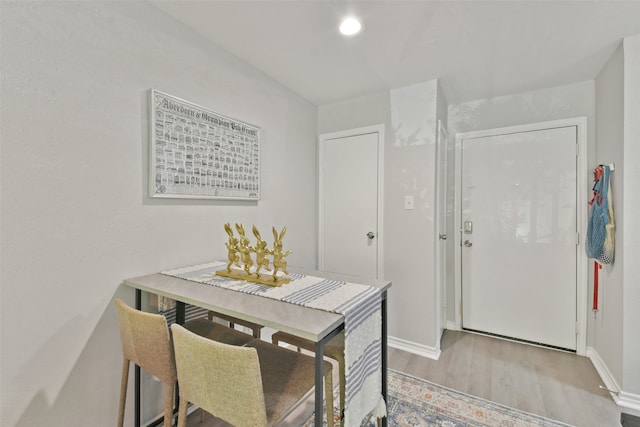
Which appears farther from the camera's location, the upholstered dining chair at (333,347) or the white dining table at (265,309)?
the upholstered dining chair at (333,347)

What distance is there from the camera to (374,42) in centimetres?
184

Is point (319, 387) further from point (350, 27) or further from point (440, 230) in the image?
point (440, 230)

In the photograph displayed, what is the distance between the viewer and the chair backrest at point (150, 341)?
3.65 feet

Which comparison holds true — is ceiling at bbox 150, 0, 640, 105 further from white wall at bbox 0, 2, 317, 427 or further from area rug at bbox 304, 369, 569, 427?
area rug at bbox 304, 369, 569, 427

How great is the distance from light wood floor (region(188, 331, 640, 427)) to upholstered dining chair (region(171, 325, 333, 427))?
71 centimetres

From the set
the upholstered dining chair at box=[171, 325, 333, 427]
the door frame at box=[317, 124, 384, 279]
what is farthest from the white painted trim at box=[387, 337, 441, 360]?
the upholstered dining chair at box=[171, 325, 333, 427]

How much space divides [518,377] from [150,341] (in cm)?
241

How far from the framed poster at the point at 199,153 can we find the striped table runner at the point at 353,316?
0.57 metres

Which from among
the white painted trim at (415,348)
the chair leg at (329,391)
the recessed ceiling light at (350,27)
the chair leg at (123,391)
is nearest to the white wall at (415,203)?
the white painted trim at (415,348)

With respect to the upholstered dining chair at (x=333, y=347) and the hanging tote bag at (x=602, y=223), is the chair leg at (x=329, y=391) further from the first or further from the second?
the hanging tote bag at (x=602, y=223)

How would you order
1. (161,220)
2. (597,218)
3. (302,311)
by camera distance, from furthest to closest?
(597,218)
(161,220)
(302,311)

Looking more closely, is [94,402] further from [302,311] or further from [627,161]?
[627,161]

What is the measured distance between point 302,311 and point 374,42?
171 cm

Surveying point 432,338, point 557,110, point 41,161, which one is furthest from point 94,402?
point 557,110
